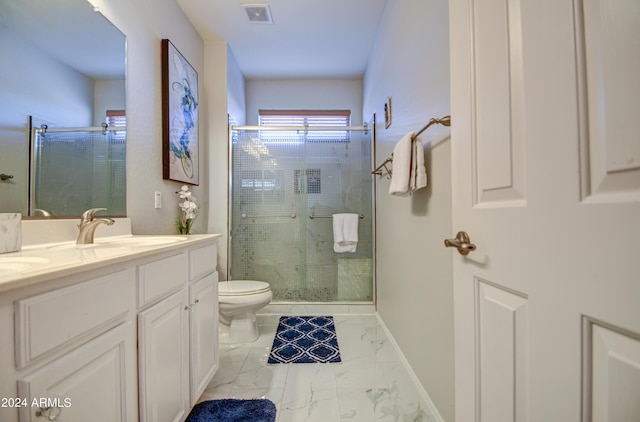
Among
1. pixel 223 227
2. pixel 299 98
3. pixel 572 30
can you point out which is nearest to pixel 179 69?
pixel 223 227

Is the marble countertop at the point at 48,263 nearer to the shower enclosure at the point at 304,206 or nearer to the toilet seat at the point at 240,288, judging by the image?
the toilet seat at the point at 240,288

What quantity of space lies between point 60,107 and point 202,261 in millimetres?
867

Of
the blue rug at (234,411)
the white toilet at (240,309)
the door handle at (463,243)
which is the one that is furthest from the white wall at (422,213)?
the white toilet at (240,309)

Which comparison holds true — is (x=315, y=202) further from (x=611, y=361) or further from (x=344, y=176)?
(x=611, y=361)

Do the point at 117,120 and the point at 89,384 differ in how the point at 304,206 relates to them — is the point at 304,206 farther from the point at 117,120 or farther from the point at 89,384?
the point at 89,384

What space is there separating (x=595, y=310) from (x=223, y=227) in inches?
96.0

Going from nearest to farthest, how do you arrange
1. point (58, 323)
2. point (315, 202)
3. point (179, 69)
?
point (58, 323), point (179, 69), point (315, 202)

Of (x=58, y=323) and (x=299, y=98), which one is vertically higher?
(x=299, y=98)

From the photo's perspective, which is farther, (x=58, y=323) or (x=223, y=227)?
(x=223, y=227)

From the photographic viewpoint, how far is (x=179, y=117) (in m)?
1.87

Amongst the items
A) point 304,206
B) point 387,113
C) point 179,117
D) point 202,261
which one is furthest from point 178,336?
point 387,113

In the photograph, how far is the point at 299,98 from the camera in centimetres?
318

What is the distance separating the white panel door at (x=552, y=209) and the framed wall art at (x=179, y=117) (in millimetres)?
1737

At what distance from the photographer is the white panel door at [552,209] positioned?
34 cm
